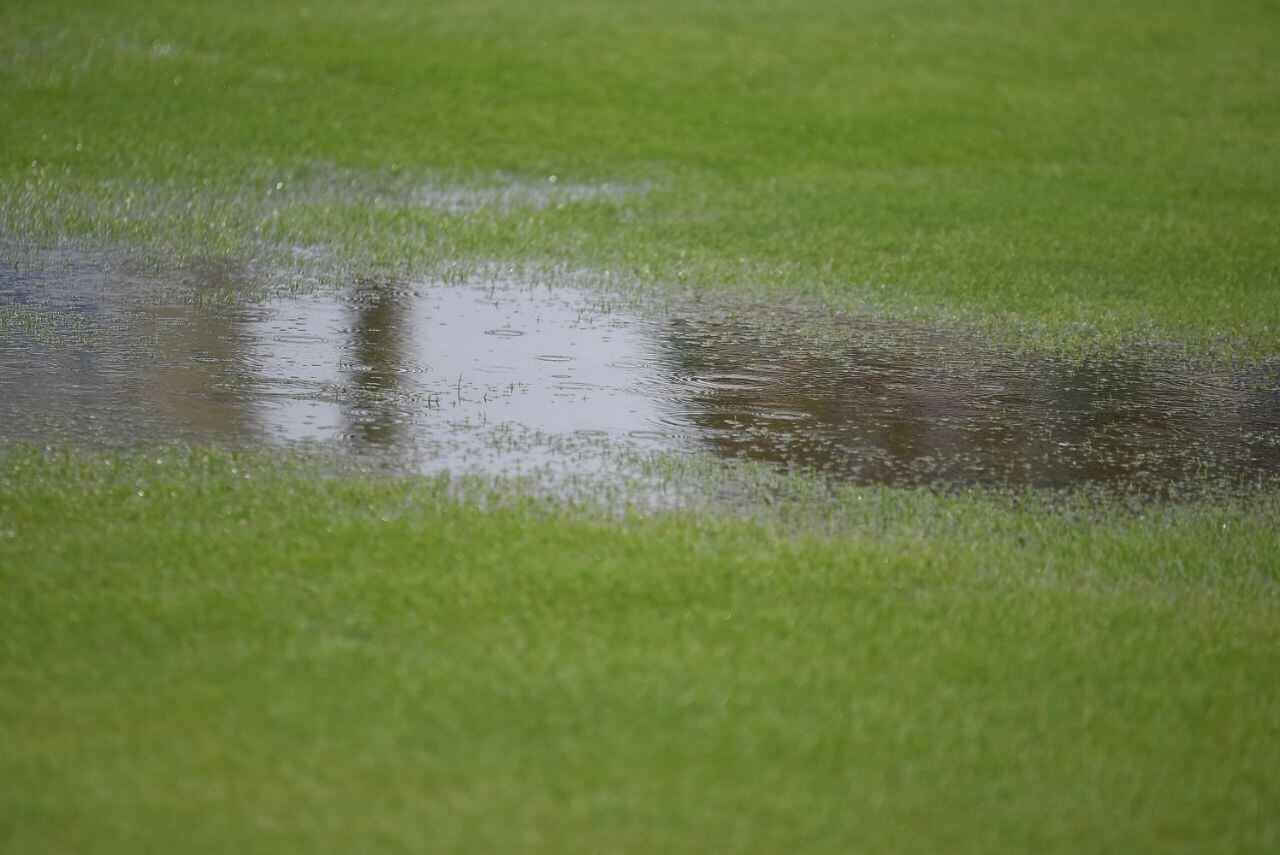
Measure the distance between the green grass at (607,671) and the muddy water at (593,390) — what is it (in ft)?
1.40

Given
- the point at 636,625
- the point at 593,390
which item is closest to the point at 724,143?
the point at 593,390

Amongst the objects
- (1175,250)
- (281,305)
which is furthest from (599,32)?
(281,305)

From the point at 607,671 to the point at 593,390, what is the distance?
2529 millimetres

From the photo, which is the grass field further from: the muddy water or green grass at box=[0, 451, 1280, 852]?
the muddy water

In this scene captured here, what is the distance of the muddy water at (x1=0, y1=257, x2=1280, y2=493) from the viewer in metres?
5.35

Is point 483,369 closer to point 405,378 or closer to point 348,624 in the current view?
point 405,378

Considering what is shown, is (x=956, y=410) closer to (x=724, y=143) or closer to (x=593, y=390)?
(x=593, y=390)

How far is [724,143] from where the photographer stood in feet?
36.4

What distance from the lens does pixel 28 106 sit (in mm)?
10602

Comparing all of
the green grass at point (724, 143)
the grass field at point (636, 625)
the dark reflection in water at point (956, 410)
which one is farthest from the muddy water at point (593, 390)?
the green grass at point (724, 143)

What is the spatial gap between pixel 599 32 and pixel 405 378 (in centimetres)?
802

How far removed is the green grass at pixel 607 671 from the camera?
306cm

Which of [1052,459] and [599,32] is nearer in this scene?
[1052,459]

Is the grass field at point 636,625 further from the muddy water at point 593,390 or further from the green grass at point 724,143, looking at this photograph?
the muddy water at point 593,390
